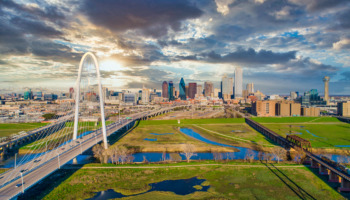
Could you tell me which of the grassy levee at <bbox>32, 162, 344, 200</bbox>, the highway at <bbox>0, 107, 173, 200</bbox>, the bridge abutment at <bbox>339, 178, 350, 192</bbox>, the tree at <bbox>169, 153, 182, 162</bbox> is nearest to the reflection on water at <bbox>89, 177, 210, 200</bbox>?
the grassy levee at <bbox>32, 162, 344, 200</bbox>

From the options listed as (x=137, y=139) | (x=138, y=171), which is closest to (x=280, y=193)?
(x=138, y=171)

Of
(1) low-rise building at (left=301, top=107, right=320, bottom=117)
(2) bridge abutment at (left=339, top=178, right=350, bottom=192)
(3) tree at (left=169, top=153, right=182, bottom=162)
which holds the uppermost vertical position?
(1) low-rise building at (left=301, top=107, right=320, bottom=117)

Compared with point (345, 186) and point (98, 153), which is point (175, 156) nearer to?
point (98, 153)

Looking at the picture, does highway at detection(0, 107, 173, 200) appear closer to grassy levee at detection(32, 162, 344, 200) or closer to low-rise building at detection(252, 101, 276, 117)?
grassy levee at detection(32, 162, 344, 200)

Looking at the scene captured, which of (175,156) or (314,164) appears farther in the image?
(175,156)

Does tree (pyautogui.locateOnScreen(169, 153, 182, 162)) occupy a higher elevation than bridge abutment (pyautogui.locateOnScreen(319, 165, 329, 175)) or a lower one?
lower

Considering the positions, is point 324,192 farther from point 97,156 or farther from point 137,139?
point 137,139

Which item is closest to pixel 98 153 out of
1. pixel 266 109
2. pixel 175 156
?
pixel 175 156
